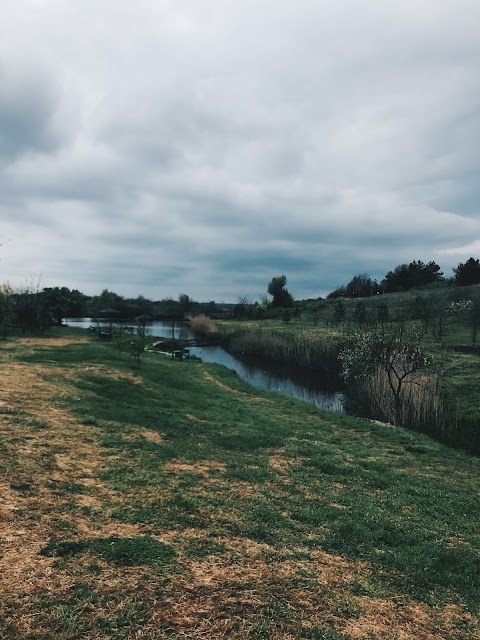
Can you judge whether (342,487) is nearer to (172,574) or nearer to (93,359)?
(172,574)

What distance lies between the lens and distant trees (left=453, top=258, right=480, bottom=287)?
47.7m

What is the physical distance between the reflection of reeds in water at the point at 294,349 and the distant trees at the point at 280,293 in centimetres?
3136

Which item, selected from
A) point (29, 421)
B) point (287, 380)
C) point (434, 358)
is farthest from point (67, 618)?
point (287, 380)

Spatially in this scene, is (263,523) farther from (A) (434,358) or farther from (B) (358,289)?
(B) (358,289)

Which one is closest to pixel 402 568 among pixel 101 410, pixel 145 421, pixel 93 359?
pixel 145 421

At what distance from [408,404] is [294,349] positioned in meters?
14.7

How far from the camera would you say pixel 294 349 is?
92.3 feet

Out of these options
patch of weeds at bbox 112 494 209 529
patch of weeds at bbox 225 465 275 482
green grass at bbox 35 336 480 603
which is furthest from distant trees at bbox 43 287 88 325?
patch of weeds at bbox 112 494 209 529

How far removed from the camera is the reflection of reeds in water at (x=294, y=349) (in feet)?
81.3

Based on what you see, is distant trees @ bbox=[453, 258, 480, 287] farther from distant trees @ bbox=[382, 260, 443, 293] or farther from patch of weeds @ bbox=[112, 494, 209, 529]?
patch of weeds @ bbox=[112, 494, 209, 529]

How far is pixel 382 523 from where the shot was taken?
504 centimetres

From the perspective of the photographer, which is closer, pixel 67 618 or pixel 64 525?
pixel 67 618

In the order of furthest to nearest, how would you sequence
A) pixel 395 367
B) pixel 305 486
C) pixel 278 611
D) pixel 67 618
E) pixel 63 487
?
pixel 395 367
pixel 305 486
pixel 63 487
pixel 278 611
pixel 67 618

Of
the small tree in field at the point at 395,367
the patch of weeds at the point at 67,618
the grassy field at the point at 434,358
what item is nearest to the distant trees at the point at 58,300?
the grassy field at the point at 434,358
